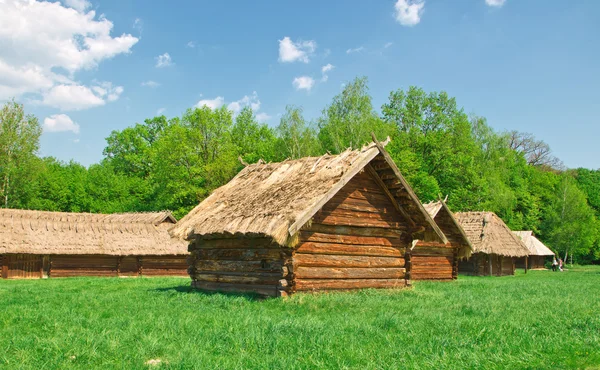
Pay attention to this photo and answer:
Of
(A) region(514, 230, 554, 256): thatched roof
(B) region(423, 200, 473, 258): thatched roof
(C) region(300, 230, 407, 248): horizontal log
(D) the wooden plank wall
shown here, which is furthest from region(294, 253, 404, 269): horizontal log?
(A) region(514, 230, 554, 256): thatched roof

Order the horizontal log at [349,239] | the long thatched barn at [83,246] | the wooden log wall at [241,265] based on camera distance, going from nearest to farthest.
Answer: the wooden log wall at [241,265], the horizontal log at [349,239], the long thatched barn at [83,246]

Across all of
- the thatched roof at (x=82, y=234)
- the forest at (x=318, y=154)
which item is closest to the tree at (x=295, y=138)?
the forest at (x=318, y=154)

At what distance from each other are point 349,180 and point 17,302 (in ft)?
32.3

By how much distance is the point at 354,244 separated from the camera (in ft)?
56.1

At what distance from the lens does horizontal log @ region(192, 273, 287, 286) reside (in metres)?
15.7

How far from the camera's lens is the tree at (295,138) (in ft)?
163

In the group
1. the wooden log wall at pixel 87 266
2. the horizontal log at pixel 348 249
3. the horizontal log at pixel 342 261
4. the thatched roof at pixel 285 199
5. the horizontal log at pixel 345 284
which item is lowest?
the wooden log wall at pixel 87 266

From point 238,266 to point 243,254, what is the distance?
44 cm

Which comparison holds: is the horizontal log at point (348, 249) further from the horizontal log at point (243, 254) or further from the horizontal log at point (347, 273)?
the horizontal log at point (243, 254)

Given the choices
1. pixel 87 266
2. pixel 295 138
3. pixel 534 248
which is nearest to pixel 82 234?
pixel 87 266

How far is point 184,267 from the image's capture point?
132ft

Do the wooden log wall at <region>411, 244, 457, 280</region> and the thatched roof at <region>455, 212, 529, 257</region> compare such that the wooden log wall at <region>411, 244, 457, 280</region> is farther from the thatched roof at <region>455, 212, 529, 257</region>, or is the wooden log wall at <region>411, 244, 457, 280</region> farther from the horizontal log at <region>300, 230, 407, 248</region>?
the horizontal log at <region>300, 230, 407, 248</region>

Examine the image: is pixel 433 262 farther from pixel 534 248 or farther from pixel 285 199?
pixel 534 248

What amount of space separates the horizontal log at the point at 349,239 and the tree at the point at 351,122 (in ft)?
93.7
